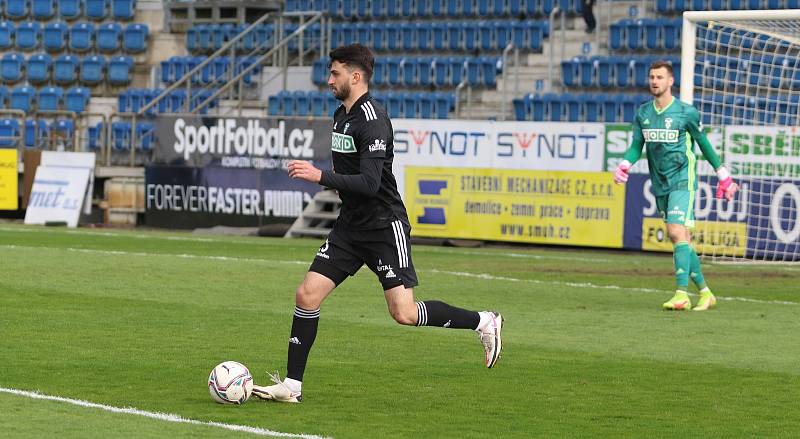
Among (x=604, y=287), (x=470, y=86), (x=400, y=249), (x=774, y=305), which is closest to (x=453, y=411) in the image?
(x=400, y=249)

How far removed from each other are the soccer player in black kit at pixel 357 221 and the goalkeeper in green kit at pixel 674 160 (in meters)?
5.24

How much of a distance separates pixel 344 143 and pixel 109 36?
27665 millimetres

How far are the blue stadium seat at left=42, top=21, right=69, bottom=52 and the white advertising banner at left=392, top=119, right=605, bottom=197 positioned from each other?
13.8 m

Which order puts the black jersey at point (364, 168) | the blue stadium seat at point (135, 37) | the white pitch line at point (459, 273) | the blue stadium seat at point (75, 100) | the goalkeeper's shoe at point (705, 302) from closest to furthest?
the black jersey at point (364, 168) < the goalkeeper's shoe at point (705, 302) < the white pitch line at point (459, 273) < the blue stadium seat at point (75, 100) < the blue stadium seat at point (135, 37)

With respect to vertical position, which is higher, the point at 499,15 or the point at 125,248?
the point at 499,15

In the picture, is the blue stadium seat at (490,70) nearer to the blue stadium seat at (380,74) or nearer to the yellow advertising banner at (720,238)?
the blue stadium seat at (380,74)

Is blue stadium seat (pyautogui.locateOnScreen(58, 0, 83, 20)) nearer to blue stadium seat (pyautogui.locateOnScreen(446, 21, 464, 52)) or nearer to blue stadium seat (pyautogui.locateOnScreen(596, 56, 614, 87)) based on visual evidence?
blue stadium seat (pyautogui.locateOnScreen(446, 21, 464, 52))

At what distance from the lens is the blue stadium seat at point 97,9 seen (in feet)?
116

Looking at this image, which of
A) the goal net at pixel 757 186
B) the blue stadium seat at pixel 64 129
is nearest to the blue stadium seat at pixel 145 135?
the blue stadium seat at pixel 64 129

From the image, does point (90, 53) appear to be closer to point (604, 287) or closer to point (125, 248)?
point (125, 248)

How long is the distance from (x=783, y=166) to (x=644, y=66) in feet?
23.2

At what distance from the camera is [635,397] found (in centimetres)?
849

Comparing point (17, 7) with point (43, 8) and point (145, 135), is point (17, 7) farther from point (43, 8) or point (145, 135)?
point (145, 135)

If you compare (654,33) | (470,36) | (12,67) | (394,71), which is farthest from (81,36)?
(654,33)
